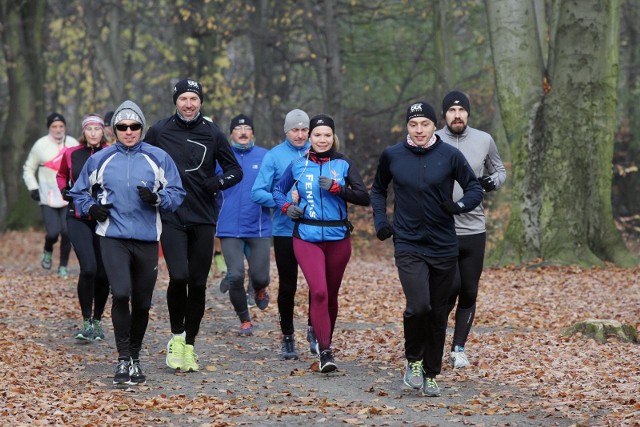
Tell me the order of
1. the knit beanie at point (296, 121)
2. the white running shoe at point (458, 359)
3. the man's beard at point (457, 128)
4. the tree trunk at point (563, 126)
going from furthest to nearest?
the tree trunk at point (563, 126) → the knit beanie at point (296, 121) → the white running shoe at point (458, 359) → the man's beard at point (457, 128)

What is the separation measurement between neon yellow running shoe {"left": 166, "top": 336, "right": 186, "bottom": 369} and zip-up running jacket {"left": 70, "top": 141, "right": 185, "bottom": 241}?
1181 mm

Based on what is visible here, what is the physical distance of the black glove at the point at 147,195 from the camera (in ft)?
29.5

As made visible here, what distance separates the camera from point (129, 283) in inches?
361

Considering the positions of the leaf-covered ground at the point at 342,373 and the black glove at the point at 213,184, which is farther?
the black glove at the point at 213,184

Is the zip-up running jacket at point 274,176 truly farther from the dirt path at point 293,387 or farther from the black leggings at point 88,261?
the black leggings at point 88,261

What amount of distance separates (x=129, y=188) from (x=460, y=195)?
286cm

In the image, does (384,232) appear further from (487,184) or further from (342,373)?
(342,373)

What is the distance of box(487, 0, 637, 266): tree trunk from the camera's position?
61.2 ft

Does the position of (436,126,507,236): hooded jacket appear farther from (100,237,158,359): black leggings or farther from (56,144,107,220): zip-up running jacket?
(56,144,107,220): zip-up running jacket

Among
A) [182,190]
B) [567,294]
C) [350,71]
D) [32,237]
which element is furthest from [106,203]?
[350,71]

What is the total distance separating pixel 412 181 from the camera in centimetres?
871

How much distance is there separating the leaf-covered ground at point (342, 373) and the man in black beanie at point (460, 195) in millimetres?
668

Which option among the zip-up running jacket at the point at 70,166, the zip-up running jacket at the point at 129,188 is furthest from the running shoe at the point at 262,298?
the zip-up running jacket at the point at 129,188

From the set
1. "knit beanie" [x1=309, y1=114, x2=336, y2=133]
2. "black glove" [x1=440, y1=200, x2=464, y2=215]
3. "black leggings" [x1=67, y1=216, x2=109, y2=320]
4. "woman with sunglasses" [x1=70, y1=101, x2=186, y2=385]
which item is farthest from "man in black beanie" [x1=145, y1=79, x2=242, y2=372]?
"black glove" [x1=440, y1=200, x2=464, y2=215]
